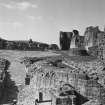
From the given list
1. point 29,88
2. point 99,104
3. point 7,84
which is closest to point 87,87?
point 99,104

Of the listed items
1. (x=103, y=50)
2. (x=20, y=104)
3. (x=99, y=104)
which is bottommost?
(x=20, y=104)

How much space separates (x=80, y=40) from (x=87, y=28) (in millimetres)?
3355

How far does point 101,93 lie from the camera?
10.7 metres

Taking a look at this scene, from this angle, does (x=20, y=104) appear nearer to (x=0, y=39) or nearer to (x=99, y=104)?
(x=99, y=104)

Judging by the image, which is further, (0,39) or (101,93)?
(0,39)

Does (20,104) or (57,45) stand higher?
(57,45)

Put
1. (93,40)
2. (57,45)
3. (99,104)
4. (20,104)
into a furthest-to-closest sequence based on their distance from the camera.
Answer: (57,45)
(93,40)
(20,104)
(99,104)

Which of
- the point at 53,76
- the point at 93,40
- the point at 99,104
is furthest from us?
the point at 93,40

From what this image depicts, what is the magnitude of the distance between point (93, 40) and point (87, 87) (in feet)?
89.2

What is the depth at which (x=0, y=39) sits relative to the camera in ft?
152

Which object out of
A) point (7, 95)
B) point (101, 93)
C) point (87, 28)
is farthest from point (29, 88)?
point (87, 28)

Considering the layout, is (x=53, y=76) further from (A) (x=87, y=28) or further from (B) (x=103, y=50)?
(A) (x=87, y=28)

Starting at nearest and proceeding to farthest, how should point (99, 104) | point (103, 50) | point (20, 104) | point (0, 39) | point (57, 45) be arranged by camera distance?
1. point (99, 104)
2. point (20, 104)
3. point (103, 50)
4. point (0, 39)
5. point (57, 45)

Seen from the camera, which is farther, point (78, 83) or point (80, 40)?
point (80, 40)
